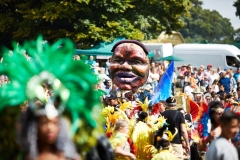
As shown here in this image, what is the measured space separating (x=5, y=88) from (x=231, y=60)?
93.1 ft

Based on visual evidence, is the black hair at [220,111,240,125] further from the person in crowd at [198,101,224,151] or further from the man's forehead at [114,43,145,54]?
the man's forehead at [114,43,145,54]

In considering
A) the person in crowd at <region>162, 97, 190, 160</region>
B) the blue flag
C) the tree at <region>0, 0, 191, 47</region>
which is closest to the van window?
the tree at <region>0, 0, 191, 47</region>

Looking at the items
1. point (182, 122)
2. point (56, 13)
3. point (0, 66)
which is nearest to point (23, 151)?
point (0, 66)

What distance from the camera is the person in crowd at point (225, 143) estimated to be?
21.2ft

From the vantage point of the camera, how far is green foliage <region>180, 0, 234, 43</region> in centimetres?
12940

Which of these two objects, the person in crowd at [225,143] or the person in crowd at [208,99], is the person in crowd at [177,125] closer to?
the person in crowd at [225,143]

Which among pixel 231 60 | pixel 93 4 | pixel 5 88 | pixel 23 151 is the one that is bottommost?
pixel 23 151

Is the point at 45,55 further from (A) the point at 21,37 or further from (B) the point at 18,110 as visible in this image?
(A) the point at 21,37

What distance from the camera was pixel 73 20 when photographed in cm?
2978

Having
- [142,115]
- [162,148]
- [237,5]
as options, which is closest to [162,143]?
[162,148]

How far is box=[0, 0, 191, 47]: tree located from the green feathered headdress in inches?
885

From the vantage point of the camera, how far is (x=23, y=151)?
5.32 m

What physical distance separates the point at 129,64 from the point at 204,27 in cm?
12241

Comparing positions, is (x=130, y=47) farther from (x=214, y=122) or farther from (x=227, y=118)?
(x=227, y=118)
